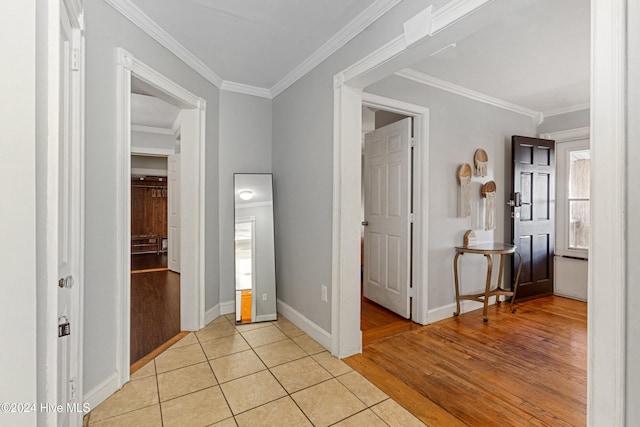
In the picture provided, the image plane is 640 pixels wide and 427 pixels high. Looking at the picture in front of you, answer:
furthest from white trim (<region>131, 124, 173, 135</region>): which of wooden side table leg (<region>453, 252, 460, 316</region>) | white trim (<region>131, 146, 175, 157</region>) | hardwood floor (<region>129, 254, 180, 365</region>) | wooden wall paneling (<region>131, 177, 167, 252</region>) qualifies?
wooden side table leg (<region>453, 252, 460, 316</region>)

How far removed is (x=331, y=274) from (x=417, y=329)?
→ 1.18m

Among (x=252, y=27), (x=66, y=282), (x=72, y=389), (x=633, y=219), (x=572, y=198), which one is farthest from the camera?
(x=572, y=198)

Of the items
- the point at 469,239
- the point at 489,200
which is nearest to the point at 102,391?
the point at 469,239

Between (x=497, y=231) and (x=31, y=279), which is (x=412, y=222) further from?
(x=31, y=279)

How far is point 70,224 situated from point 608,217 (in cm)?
229

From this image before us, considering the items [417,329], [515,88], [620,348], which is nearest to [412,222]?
[417,329]

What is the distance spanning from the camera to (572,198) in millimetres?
4109

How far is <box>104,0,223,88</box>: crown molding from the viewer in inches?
75.7

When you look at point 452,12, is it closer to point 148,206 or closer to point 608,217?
point 608,217

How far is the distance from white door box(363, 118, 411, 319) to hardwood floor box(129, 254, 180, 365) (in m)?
2.20

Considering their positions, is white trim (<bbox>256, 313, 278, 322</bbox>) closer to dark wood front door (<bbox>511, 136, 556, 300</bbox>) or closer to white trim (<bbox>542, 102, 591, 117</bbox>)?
dark wood front door (<bbox>511, 136, 556, 300</bbox>)

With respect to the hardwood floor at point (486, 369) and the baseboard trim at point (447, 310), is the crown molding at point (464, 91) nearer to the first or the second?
the baseboard trim at point (447, 310)

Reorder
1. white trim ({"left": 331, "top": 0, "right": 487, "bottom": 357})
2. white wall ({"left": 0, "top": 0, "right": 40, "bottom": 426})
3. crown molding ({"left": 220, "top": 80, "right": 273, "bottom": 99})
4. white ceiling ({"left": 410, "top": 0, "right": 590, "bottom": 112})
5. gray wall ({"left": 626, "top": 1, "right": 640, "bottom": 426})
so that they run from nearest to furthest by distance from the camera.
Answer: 1. white wall ({"left": 0, "top": 0, "right": 40, "bottom": 426})
2. gray wall ({"left": 626, "top": 1, "right": 640, "bottom": 426})
3. white ceiling ({"left": 410, "top": 0, "right": 590, "bottom": 112})
4. white trim ({"left": 331, "top": 0, "right": 487, "bottom": 357})
5. crown molding ({"left": 220, "top": 80, "right": 273, "bottom": 99})

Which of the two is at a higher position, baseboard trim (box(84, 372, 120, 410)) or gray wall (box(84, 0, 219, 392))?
gray wall (box(84, 0, 219, 392))
